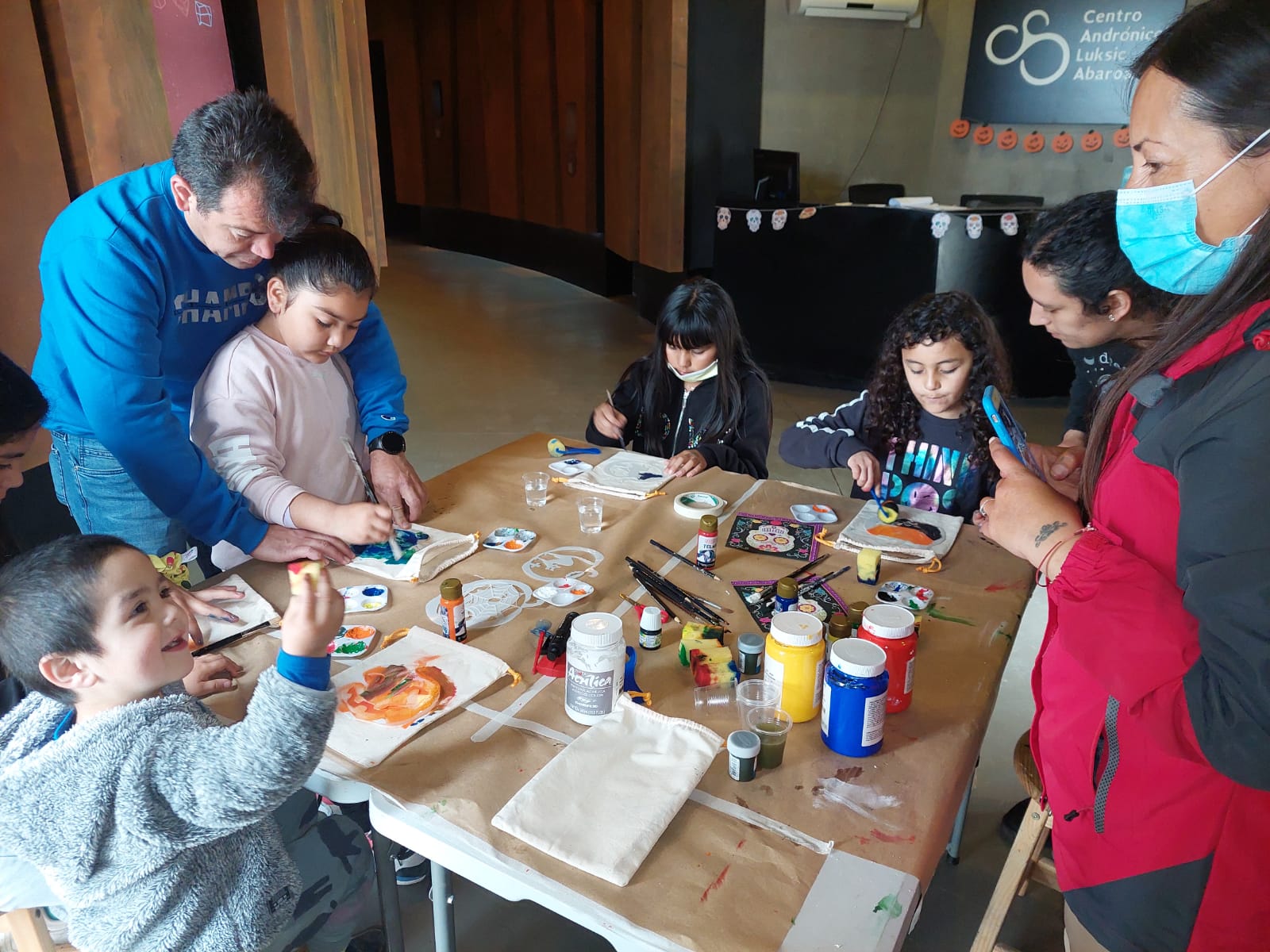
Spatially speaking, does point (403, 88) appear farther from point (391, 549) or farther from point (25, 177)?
point (391, 549)

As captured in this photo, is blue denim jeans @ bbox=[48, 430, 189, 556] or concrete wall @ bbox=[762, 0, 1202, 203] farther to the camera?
concrete wall @ bbox=[762, 0, 1202, 203]

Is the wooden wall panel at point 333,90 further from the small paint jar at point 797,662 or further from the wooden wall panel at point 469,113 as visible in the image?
the wooden wall panel at point 469,113

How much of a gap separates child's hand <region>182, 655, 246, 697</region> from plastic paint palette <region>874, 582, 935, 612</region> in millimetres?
1134

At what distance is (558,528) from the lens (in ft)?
6.35

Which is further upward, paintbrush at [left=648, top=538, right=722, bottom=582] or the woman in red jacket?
the woman in red jacket

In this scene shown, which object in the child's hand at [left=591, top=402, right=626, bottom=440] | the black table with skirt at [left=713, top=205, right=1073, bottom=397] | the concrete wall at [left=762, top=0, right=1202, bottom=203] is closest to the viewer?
the child's hand at [left=591, top=402, right=626, bottom=440]

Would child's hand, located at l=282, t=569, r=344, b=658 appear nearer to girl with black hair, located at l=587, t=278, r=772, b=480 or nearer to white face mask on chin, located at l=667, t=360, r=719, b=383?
girl with black hair, located at l=587, t=278, r=772, b=480

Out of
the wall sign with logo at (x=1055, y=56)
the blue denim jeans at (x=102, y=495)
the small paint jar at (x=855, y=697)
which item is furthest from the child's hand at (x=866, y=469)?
the wall sign with logo at (x=1055, y=56)

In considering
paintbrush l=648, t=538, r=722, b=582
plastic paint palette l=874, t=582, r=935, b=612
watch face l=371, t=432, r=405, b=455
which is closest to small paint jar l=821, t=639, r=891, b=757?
plastic paint palette l=874, t=582, r=935, b=612

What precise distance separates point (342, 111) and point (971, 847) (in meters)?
3.49

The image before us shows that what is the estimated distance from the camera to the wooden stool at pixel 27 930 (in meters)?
1.05

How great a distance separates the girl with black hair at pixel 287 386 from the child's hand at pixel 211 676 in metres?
0.42

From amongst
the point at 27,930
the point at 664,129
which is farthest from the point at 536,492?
the point at 664,129

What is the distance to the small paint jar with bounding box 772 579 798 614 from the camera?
1.41 m
